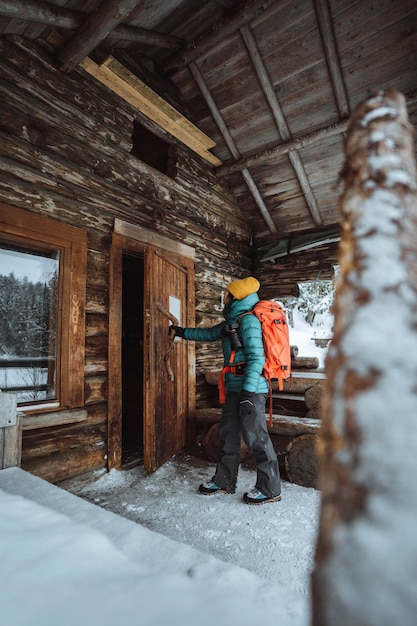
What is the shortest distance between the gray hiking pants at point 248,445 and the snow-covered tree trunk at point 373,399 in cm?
267

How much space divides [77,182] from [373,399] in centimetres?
387

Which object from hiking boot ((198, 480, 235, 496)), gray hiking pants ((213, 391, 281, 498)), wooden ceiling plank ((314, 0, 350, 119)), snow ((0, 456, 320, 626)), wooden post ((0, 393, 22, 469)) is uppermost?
wooden ceiling plank ((314, 0, 350, 119))

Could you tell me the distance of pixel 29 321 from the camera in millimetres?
3172

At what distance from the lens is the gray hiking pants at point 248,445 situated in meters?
3.06

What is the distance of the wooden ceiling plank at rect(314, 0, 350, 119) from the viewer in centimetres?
387

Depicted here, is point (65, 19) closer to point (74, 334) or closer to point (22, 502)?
point (74, 334)

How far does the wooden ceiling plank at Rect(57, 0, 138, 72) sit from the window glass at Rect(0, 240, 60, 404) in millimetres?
1998

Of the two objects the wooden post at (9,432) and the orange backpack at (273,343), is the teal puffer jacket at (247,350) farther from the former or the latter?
the wooden post at (9,432)

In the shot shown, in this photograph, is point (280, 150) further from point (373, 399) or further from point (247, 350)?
point (373, 399)

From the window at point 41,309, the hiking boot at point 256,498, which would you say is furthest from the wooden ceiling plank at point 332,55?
the hiking boot at point 256,498

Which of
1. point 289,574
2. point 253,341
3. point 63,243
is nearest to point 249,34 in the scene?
point 63,243

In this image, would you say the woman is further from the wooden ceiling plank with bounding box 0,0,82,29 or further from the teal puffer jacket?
the wooden ceiling plank with bounding box 0,0,82,29

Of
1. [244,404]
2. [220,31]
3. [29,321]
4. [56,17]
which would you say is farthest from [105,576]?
[220,31]

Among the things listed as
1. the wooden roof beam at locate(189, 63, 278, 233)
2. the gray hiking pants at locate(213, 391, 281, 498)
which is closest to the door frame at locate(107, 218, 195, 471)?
the gray hiking pants at locate(213, 391, 281, 498)
